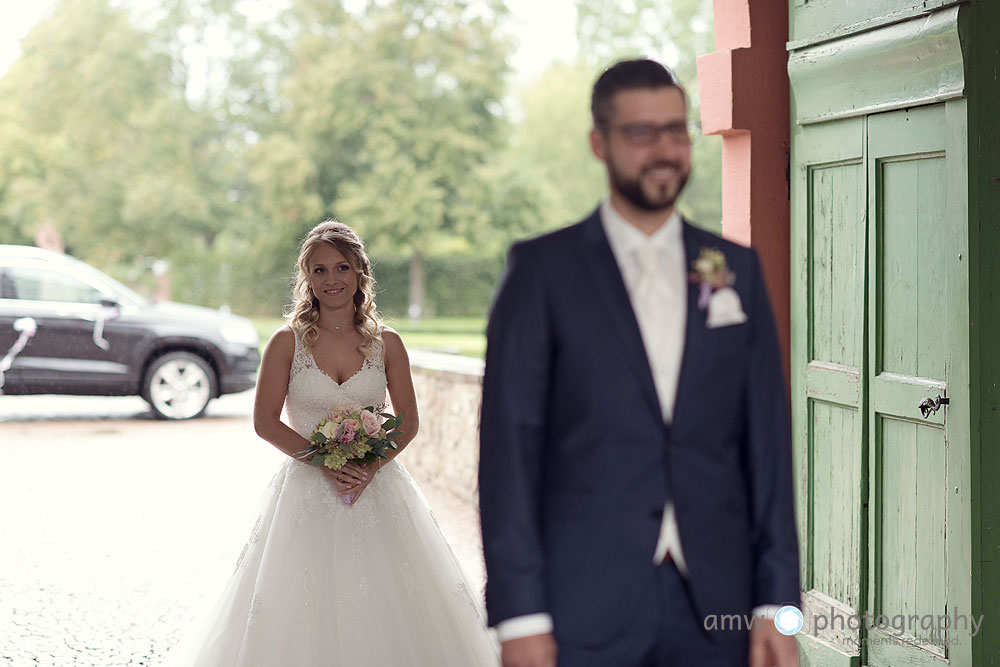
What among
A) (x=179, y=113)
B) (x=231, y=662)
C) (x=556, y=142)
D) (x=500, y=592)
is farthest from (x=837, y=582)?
(x=556, y=142)

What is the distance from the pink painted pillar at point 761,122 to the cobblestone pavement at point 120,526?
7.65 feet

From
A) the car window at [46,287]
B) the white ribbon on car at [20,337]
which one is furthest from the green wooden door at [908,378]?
the white ribbon on car at [20,337]

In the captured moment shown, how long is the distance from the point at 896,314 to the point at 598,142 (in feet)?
7.78

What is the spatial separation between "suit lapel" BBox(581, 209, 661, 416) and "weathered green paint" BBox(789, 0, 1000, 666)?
195cm

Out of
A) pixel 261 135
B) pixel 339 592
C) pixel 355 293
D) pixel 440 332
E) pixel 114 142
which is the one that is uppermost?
pixel 261 135

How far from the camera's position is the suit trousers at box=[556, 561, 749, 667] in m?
2.25

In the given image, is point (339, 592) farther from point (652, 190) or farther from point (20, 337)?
point (20, 337)

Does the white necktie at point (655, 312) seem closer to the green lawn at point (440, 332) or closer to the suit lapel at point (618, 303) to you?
the suit lapel at point (618, 303)

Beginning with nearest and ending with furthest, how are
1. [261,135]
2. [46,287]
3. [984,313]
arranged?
[984,313]
[46,287]
[261,135]

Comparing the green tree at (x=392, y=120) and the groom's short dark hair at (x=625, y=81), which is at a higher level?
the green tree at (x=392, y=120)

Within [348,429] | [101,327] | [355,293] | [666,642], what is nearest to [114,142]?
[101,327]

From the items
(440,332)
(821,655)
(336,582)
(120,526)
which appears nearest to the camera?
(336,582)

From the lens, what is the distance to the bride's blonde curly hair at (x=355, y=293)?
14.8 feet

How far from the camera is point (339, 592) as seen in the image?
451 cm
